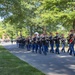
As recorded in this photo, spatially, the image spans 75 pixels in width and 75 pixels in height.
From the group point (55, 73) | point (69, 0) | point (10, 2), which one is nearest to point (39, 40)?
point (69, 0)

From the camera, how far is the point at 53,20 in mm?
32594

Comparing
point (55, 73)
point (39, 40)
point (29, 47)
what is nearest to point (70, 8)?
point (29, 47)

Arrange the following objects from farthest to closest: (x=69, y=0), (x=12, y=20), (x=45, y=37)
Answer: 1. (x=12, y=20)
2. (x=69, y=0)
3. (x=45, y=37)

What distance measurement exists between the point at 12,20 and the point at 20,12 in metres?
2.27

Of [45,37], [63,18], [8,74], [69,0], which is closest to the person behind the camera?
[8,74]

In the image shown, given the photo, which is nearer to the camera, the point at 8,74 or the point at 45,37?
the point at 8,74

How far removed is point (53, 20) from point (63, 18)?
1268mm

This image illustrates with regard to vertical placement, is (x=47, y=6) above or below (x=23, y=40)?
above

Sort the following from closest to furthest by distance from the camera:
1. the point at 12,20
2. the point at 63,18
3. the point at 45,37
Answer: the point at 45,37 → the point at 63,18 → the point at 12,20

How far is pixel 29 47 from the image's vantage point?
30.4 meters

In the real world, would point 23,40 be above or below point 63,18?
below

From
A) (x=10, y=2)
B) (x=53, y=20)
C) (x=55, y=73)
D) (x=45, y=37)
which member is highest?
(x=10, y=2)

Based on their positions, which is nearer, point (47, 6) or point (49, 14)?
point (47, 6)

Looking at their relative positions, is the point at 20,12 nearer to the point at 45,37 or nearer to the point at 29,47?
the point at 29,47
